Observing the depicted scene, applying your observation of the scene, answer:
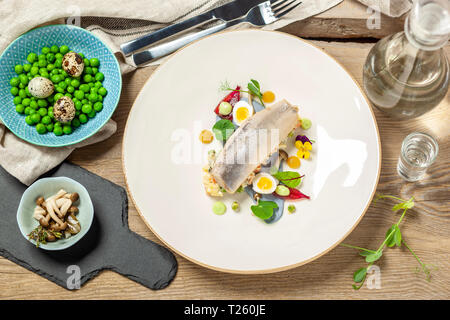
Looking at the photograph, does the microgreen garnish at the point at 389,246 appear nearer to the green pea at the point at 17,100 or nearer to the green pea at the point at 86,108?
the green pea at the point at 86,108

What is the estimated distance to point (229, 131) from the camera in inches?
67.9

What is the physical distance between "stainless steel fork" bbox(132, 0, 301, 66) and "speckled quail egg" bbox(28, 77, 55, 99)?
334 mm

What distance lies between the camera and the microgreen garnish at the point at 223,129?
5.62 feet

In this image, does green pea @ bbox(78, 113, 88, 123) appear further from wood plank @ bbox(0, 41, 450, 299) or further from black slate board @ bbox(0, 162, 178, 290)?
black slate board @ bbox(0, 162, 178, 290)

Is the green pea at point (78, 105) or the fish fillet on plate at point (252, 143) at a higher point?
the green pea at point (78, 105)

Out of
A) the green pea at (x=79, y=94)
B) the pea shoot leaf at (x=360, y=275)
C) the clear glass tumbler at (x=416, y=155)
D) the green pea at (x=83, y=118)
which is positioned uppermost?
the green pea at (x=79, y=94)

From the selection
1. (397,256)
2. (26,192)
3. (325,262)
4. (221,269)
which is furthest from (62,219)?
(397,256)

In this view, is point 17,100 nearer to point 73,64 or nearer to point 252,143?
point 73,64

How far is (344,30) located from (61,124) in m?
1.18

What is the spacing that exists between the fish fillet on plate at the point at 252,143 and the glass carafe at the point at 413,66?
0.32 m

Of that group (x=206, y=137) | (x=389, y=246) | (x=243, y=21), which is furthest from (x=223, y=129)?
(x=389, y=246)

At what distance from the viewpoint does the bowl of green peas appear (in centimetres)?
169

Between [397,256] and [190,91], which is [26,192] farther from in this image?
[397,256]

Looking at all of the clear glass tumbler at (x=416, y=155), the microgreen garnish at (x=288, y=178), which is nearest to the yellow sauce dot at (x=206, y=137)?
the microgreen garnish at (x=288, y=178)
